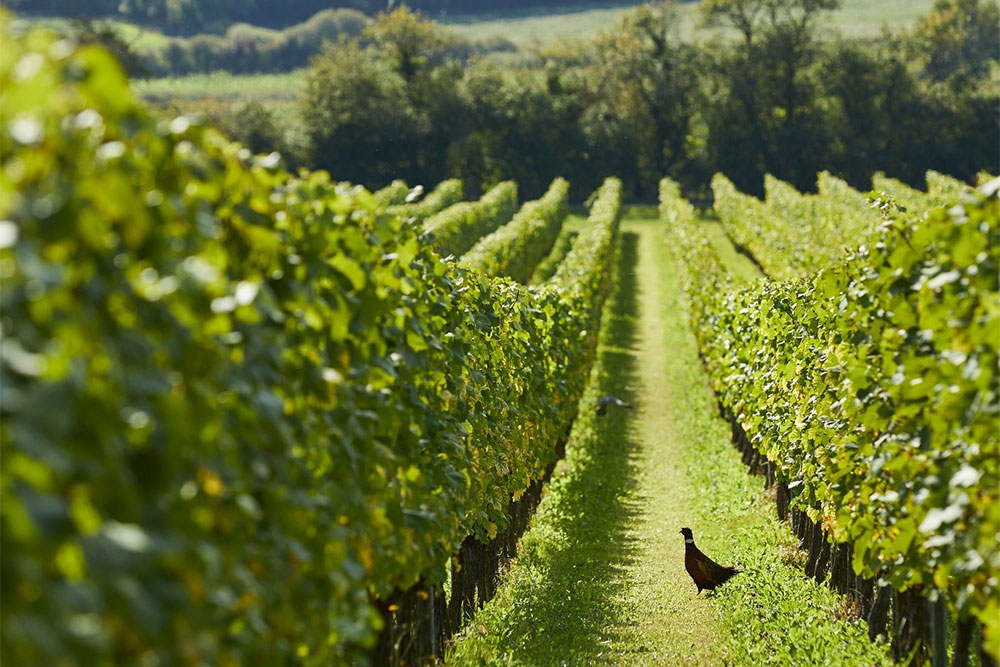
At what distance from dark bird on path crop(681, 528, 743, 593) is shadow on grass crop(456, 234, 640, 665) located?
2.60 ft

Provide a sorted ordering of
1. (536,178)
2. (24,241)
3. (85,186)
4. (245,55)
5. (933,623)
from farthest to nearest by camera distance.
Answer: (245,55) < (536,178) < (933,623) < (85,186) < (24,241)

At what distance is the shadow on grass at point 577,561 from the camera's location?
9.61 meters

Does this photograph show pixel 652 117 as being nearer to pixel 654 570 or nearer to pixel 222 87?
pixel 654 570

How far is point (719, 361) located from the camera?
18.9 m

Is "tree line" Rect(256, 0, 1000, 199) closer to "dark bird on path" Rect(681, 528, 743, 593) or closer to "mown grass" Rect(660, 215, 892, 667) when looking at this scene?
"mown grass" Rect(660, 215, 892, 667)

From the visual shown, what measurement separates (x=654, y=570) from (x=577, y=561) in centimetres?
87

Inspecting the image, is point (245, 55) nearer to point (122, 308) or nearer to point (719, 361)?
→ point (719, 361)

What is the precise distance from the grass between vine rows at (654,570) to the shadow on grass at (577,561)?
0.07ft

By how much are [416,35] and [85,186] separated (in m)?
74.0

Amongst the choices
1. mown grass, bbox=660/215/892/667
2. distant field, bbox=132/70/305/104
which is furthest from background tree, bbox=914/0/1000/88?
mown grass, bbox=660/215/892/667

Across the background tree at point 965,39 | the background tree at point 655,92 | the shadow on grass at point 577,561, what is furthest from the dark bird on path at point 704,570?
the background tree at point 965,39

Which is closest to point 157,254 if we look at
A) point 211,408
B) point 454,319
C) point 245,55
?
point 211,408

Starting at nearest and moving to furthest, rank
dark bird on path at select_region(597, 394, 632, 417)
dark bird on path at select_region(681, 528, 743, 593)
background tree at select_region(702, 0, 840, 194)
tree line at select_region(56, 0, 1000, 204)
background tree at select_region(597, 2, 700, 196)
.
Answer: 1. dark bird on path at select_region(681, 528, 743, 593)
2. dark bird on path at select_region(597, 394, 632, 417)
3. tree line at select_region(56, 0, 1000, 204)
4. background tree at select_region(702, 0, 840, 194)
5. background tree at select_region(597, 2, 700, 196)

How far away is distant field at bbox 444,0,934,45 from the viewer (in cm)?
16975
